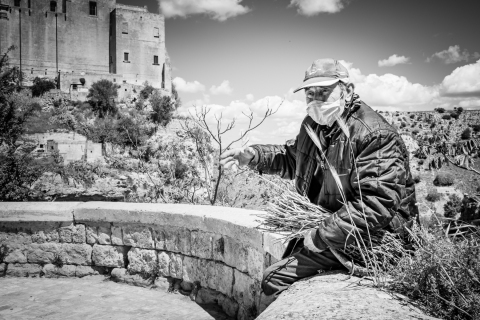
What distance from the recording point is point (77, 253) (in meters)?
4.94

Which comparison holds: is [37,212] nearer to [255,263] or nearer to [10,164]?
[255,263]

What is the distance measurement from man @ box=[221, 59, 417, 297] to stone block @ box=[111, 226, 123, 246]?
2.58 m

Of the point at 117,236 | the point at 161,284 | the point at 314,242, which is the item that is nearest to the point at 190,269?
the point at 161,284

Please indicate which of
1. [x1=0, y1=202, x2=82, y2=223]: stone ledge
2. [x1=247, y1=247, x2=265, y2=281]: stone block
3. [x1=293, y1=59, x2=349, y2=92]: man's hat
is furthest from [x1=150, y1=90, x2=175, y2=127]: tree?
[x1=293, y1=59, x2=349, y2=92]: man's hat

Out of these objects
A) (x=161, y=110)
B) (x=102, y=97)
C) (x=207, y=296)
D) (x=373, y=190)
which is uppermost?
(x=102, y=97)

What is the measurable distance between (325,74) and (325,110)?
23 cm

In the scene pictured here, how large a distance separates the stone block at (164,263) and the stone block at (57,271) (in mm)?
1230

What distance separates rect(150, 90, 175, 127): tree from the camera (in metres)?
41.2

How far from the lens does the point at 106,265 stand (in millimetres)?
4859

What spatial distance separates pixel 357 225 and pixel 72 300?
3332 mm

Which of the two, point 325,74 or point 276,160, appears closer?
point 325,74

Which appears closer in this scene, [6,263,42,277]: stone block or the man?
the man

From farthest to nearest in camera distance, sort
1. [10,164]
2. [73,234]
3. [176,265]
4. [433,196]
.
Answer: [433,196], [10,164], [73,234], [176,265]

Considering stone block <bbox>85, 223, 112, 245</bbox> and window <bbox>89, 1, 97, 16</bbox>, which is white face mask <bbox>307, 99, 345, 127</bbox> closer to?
stone block <bbox>85, 223, 112, 245</bbox>
